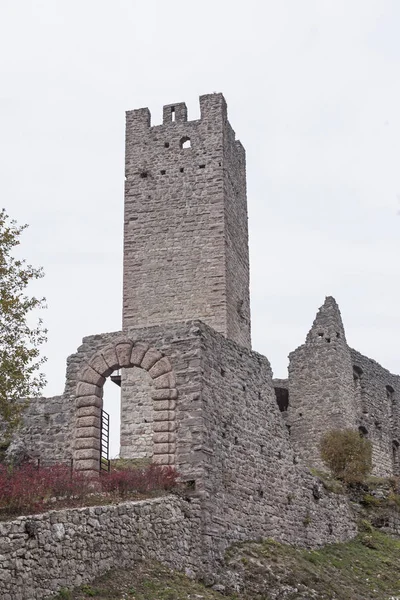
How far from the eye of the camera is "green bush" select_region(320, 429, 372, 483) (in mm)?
25417

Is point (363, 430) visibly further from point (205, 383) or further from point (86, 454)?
point (86, 454)

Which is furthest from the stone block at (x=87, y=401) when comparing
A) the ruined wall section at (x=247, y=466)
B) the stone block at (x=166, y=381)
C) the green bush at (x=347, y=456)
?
the green bush at (x=347, y=456)

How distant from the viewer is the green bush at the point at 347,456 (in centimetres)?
2542

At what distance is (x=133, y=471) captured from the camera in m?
16.6

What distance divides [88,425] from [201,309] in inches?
479

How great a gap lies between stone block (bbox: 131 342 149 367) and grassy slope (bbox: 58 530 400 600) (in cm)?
399

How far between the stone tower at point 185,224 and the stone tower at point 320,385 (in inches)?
111

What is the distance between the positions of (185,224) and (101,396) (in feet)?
43.1

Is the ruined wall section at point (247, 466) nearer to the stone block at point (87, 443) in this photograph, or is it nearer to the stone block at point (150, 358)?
the stone block at point (150, 358)

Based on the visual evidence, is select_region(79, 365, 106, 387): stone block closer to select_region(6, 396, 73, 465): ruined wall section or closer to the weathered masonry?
the weathered masonry

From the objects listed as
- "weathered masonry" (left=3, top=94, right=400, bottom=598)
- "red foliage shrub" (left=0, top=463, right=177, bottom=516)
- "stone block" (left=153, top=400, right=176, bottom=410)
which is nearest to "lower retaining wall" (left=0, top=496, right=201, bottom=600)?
"weathered masonry" (left=3, top=94, right=400, bottom=598)

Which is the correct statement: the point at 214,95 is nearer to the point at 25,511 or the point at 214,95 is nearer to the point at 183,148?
the point at 183,148

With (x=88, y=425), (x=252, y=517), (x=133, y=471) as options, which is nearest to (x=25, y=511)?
(x=133, y=471)

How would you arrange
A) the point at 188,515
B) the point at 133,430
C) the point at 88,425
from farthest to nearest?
the point at 133,430 < the point at 88,425 < the point at 188,515
